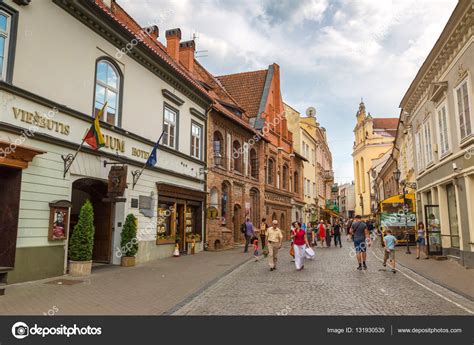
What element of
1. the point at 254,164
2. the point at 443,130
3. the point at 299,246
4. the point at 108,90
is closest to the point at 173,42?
the point at 254,164

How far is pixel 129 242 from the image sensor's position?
14484 mm

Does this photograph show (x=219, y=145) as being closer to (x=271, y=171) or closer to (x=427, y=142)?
(x=271, y=171)

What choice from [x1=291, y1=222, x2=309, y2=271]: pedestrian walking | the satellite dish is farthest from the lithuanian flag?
the satellite dish

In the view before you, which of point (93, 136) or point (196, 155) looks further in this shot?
point (196, 155)

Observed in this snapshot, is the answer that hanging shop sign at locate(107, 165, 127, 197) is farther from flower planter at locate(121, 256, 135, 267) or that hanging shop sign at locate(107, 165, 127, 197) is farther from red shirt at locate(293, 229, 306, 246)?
A: red shirt at locate(293, 229, 306, 246)

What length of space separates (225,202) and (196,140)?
4962 mm

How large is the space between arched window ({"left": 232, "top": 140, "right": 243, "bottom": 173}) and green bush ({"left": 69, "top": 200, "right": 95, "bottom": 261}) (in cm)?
1478

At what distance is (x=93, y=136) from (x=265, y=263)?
839cm

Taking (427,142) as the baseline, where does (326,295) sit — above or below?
below

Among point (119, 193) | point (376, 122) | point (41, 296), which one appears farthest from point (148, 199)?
point (376, 122)

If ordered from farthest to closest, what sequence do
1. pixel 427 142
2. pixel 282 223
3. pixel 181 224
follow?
pixel 282 223 → pixel 181 224 → pixel 427 142

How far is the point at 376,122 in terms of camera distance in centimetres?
8475
